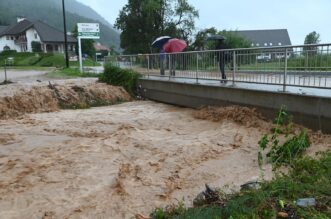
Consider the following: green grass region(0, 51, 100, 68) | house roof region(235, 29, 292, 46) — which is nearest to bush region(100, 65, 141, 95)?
green grass region(0, 51, 100, 68)

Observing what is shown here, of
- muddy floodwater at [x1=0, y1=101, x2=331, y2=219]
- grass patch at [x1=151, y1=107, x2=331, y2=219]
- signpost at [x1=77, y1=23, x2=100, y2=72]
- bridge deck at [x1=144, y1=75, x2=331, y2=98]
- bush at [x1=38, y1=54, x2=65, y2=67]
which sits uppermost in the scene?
signpost at [x1=77, y1=23, x2=100, y2=72]

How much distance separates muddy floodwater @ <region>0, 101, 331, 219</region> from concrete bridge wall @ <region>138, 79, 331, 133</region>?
501mm

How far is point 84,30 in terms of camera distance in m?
28.1

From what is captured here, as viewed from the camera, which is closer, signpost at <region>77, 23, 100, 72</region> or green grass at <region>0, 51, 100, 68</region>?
signpost at <region>77, 23, 100, 72</region>

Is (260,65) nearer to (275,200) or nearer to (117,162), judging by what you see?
(117,162)

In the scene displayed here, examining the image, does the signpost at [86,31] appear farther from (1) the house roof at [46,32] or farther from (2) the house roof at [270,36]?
(2) the house roof at [270,36]

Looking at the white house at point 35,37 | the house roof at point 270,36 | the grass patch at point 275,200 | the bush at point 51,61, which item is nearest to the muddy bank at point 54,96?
the grass patch at point 275,200

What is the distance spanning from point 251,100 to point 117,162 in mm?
4895

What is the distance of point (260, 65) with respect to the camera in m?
12.1

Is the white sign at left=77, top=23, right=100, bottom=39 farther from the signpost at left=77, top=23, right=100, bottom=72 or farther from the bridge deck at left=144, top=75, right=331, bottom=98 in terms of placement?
the bridge deck at left=144, top=75, right=331, bottom=98

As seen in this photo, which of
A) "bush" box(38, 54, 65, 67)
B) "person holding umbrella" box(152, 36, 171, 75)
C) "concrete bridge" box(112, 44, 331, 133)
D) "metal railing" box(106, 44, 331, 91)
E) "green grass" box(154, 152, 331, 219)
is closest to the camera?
"green grass" box(154, 152, 331, 219)

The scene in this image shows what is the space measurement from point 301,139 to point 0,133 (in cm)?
919

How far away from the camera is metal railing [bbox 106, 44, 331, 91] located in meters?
10.1

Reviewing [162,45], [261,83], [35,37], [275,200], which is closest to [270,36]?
[35,37]
